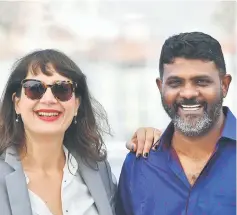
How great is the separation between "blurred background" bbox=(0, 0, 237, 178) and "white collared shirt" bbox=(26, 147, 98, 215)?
2051mm

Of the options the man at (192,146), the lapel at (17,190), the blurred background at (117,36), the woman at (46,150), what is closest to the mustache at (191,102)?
the man at (192,146)

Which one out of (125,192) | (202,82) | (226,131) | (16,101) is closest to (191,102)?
(202,82)

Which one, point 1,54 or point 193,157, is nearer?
point 193,157

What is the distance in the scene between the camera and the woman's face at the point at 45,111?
7.09ft

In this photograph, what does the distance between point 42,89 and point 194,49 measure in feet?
2.38

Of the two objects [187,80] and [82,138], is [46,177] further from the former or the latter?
[187,80]

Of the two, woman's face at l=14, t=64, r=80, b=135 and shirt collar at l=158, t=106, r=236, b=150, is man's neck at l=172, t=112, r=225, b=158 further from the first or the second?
woman's face at l=14, t=64, r=80, b=135

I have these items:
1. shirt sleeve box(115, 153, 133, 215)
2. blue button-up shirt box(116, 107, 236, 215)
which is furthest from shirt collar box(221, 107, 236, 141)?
shirt sleeve box(115, 153, 133, 215)

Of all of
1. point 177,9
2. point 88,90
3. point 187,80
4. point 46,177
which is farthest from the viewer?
point 177,9

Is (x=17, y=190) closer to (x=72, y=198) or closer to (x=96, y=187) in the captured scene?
(x=72, y=198)

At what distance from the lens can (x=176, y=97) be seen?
2113mm

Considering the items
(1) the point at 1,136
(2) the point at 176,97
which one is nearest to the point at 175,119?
(2) the point at 176,97

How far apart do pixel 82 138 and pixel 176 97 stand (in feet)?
2.16

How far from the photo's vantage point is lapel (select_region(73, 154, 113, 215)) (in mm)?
2207
